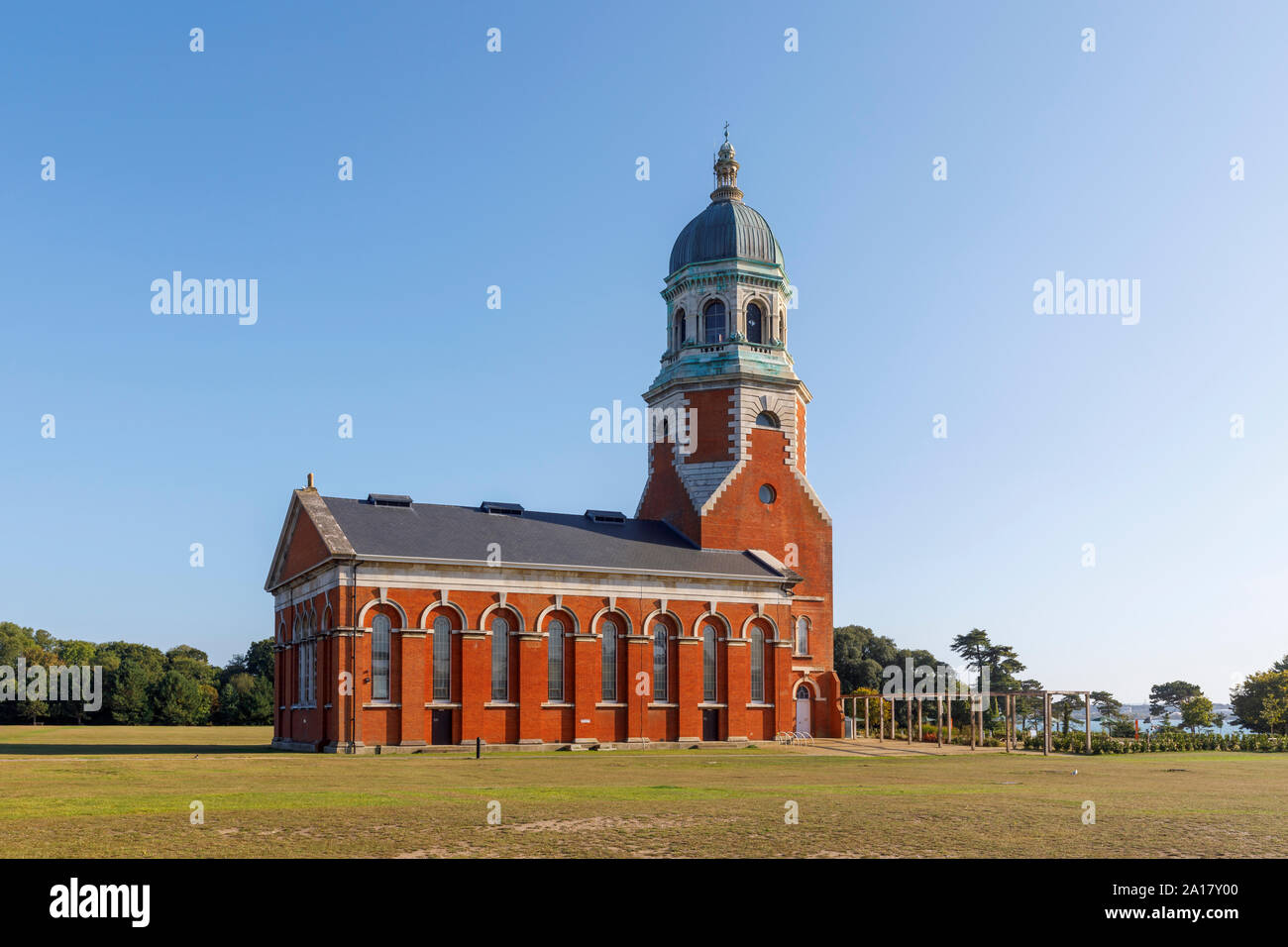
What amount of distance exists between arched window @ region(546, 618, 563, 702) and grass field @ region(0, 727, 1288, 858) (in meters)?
11.1

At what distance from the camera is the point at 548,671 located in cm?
4769

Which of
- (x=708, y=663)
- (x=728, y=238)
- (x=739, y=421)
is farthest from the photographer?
(x=728, y=238)

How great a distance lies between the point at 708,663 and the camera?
51.2m

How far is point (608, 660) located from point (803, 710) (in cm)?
1221

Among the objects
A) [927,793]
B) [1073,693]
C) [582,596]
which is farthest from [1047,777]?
[582,596]

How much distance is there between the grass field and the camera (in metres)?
15.0

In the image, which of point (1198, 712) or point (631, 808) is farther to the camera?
point (1198, 712)

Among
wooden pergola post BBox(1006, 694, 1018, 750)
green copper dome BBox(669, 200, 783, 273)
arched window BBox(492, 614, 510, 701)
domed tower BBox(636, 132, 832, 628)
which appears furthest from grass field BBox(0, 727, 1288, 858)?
green copper dome BBox(669, 200, 783, 273)

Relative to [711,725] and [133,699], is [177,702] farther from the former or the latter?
[711,725]

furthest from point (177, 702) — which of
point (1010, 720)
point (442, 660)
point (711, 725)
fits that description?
point (1010, 720)

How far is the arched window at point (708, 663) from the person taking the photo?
5097cm

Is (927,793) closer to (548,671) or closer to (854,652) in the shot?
(548,671)

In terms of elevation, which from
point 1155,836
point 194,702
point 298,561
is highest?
point 298,561
